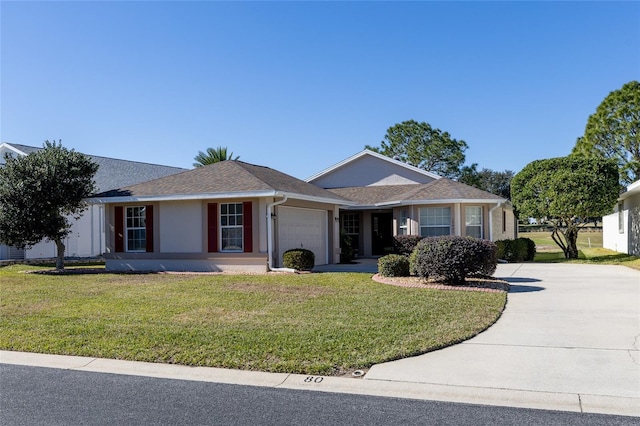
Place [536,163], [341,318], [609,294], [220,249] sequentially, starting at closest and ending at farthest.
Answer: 1. [341,318]
2. [609,294]
3. [220,249]
4. [536,163]

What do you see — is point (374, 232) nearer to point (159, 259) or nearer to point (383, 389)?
point (159, 259)

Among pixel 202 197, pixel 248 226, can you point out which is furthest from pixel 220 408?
pixel 202 197

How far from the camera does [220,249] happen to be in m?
17.8

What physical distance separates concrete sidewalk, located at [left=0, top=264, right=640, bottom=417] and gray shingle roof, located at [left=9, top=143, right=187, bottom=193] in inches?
823

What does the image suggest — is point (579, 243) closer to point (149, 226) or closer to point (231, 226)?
point (231, 226)

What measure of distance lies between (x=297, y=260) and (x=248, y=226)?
1982 millimetres

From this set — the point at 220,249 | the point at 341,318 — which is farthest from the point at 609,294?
the point at 220,249

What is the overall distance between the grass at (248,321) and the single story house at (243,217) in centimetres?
346

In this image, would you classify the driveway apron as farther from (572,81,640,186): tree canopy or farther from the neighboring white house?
(572,81,640,186): tree canopy

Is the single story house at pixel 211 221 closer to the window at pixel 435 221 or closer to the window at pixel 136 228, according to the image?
the window at pixel 136 228

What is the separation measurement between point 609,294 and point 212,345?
9.13 metres

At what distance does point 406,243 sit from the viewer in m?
21.0

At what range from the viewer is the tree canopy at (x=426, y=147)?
157ft

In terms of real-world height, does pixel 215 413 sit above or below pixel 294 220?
below
